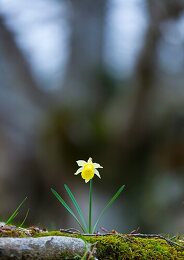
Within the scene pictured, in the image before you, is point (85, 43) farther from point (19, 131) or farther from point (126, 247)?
point (126, 247)

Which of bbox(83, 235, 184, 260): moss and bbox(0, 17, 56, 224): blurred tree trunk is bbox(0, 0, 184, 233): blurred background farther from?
bbox(83, 235, 184, 260): moss

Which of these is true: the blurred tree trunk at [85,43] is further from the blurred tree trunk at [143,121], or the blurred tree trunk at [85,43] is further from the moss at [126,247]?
the moss at [126,247]

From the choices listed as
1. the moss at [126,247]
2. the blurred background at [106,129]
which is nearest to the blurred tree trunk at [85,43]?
the blurred background at [106,129]

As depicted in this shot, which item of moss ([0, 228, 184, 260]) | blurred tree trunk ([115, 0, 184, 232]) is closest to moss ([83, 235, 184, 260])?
moss ([0, 228, 184, 260])

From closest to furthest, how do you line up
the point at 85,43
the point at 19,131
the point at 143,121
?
the point at 143,121 < the point at 19,131 < the point at 85,43

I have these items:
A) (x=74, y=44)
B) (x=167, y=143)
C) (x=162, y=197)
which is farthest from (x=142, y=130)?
(x=74, y=44)

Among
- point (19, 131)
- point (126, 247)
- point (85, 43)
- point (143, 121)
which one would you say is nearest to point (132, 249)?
point (126, 247)
